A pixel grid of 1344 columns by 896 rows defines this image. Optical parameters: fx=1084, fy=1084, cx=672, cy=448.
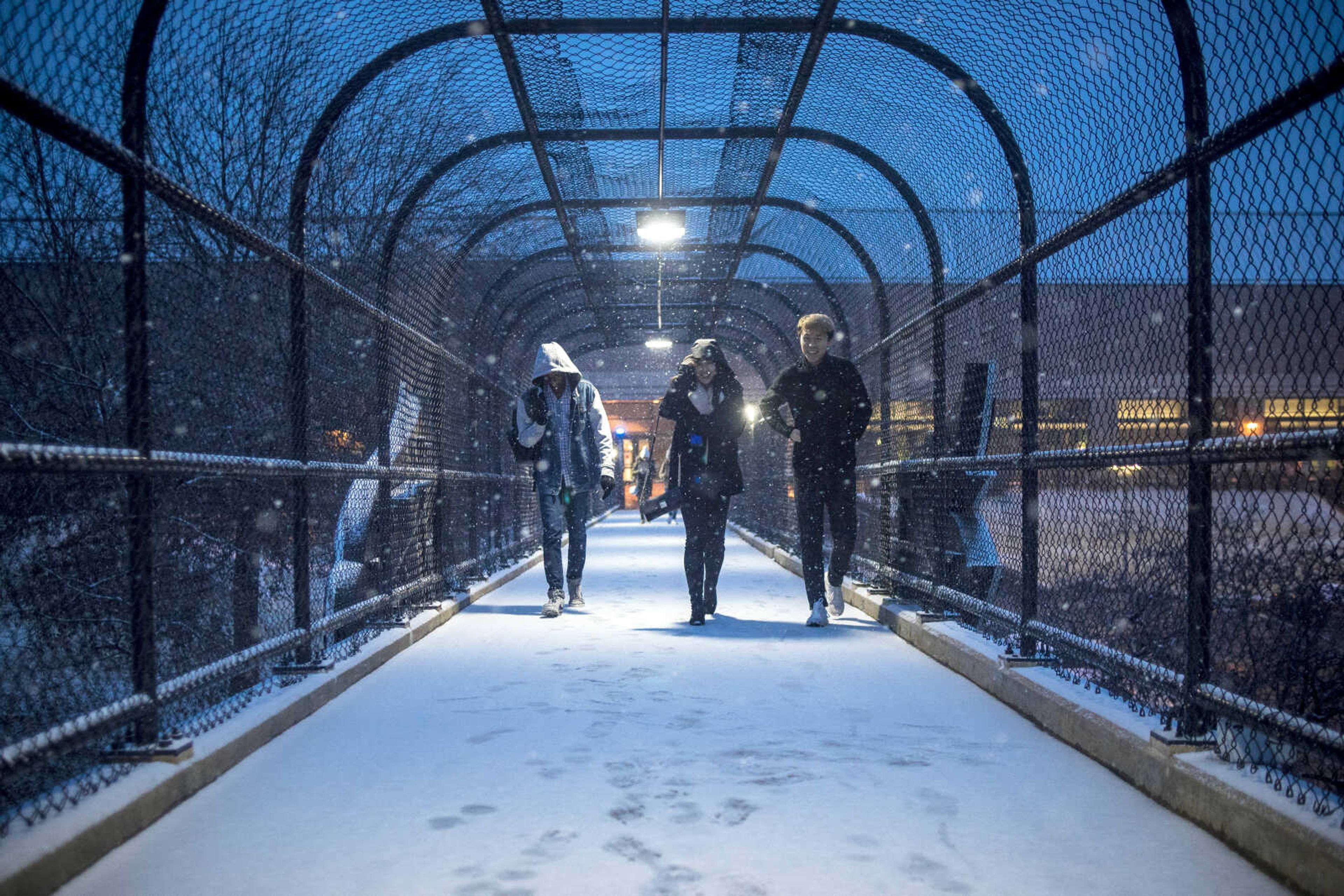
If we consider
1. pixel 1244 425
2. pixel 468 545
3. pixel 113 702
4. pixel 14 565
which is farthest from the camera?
pixel 468 545

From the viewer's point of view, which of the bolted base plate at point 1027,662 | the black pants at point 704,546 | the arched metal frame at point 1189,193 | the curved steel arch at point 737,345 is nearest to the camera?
the arched metal frame at point 1189,193

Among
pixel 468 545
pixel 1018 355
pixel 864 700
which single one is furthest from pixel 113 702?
pixel 468 545

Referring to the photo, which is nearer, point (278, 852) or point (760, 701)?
point (278, 852)

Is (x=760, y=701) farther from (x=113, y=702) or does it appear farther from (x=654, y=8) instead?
(x=654, y=8)

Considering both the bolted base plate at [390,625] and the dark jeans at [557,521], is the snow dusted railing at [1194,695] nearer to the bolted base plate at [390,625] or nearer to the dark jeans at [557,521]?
the dark jeans at [557,521]

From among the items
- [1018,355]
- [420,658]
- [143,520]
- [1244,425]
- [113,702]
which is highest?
[1018,355]

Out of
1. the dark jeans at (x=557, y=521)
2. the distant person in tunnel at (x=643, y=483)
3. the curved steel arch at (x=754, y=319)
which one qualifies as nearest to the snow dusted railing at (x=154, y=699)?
the dark jeans at (x=557, y=521)

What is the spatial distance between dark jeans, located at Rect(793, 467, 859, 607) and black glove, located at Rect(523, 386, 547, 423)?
1711mm

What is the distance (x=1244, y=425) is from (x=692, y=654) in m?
2.91

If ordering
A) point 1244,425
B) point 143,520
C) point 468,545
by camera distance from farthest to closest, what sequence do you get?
point 468,545, point 1244,425, point 143,520

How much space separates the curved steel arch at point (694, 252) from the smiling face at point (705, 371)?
2.65m

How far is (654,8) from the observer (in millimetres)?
5148

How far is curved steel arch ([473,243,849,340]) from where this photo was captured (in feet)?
30.0

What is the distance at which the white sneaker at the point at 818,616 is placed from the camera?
20.8 ft
